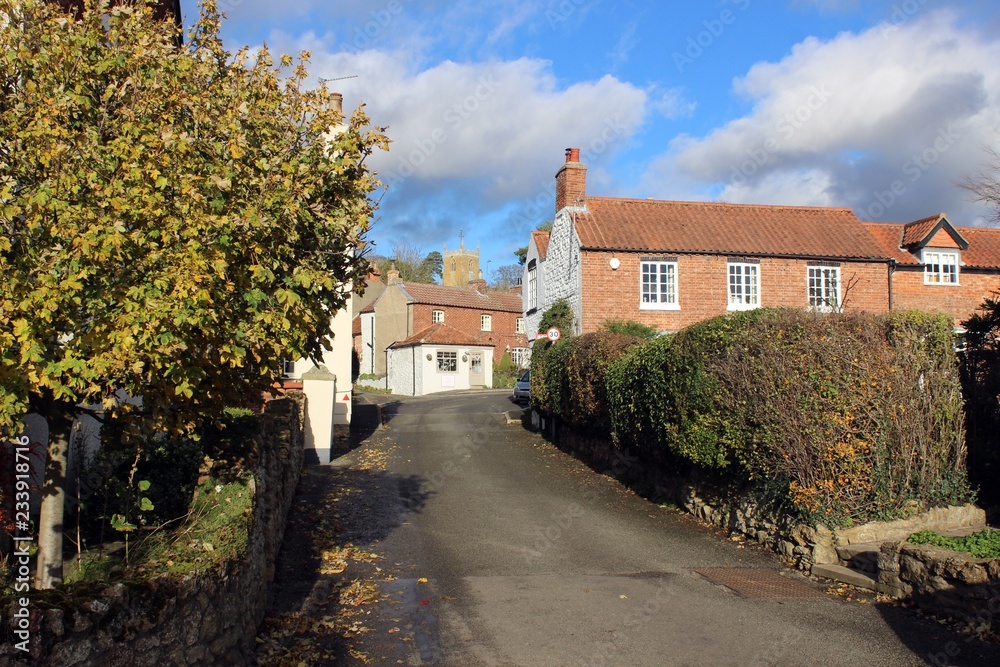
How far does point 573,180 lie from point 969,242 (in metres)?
16.3

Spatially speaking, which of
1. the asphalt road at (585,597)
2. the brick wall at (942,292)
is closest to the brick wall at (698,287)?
the brick wall at (942,292)

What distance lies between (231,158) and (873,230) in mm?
29437

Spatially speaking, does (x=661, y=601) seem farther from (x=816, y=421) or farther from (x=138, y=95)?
(x=138, y=95)

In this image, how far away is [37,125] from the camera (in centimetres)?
559

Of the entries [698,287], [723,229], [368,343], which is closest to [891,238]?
[723,229]

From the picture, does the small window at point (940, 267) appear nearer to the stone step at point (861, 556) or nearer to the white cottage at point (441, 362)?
the stone step at point (861, 556)

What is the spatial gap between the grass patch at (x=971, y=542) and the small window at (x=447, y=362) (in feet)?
133

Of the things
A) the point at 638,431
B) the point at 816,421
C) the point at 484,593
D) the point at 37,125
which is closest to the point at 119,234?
the point at 37,125

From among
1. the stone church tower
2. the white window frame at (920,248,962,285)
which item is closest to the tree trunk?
the white window frame at (920,248,962,285)

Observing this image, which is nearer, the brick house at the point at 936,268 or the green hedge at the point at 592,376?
the green hedge at the point at 592,376

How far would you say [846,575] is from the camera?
29.7ft

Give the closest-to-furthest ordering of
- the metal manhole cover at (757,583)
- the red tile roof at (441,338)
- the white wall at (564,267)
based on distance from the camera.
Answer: the metal manhole cover at (757,583), the white wall at (564,267), the red tile roof at (441,338)

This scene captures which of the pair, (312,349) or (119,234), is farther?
(312,349)

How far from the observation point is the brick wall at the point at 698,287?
26.0 metres
